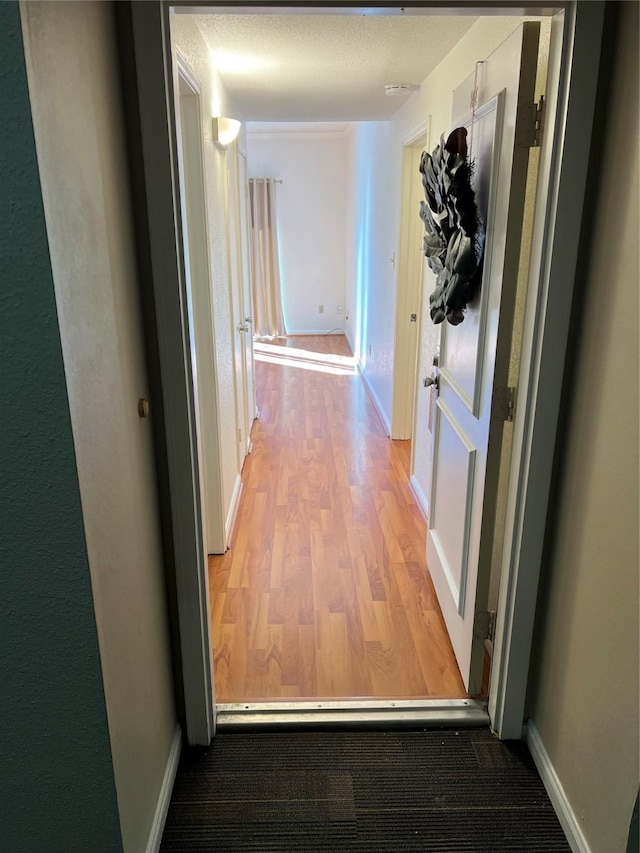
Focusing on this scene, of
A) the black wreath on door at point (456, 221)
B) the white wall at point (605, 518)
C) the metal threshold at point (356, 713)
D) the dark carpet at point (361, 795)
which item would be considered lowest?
the dark carpet at point (361, 795)

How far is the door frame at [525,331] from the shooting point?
1.37 m

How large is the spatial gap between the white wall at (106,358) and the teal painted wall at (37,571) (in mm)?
20

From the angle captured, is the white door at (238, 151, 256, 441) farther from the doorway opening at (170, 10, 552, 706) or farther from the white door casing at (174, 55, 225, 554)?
the white door casing at (174, 55, 225, 554)

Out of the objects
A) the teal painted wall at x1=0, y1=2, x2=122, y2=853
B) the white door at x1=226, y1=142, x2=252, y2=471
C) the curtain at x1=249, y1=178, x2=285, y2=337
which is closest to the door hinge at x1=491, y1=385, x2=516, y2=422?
the teal painted wall at x1=0, y1=2, x2=122, y2=853

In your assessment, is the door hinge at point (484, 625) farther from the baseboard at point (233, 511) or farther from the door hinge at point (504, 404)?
the baseboard at point (233, 511)

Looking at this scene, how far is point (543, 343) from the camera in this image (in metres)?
1.54

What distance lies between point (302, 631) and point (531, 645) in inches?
37.3

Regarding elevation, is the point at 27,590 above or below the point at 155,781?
above

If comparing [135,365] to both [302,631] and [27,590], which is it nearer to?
[27,590]

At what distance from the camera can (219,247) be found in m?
3.01

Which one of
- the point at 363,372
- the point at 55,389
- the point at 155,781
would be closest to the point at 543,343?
the point at 55,389

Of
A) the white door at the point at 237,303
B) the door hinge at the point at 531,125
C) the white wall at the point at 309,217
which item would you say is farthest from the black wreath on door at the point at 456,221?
the white wall at the point at 309,217

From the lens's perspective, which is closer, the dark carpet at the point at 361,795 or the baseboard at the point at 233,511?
the dark carpet at the point at 361,795

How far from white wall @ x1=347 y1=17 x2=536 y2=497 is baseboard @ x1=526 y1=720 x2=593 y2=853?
1.57m
